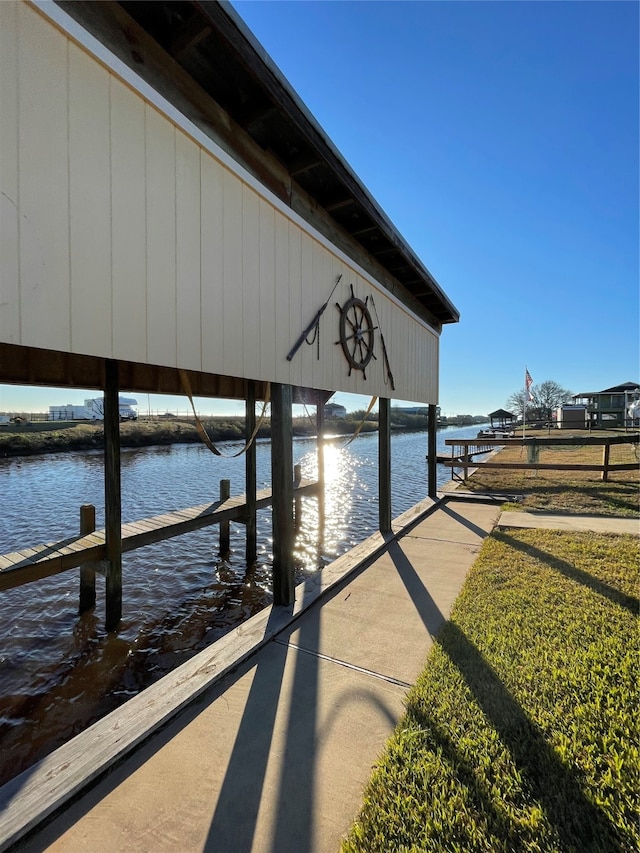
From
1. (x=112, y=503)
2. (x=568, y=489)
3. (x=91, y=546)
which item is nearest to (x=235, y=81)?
(x=112, y=503)

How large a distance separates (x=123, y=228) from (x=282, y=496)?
250 cm

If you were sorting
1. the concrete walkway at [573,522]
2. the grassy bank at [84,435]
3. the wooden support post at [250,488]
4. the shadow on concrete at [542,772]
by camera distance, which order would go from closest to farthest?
the shadow on concrete at [542,772] → the concrete walkway at [573,522] → the wooden support post at [250,488] → the grassy bank at [84,435]

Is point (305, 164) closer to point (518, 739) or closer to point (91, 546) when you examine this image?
point (518, 739)

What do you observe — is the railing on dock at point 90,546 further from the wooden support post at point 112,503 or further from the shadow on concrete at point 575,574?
the shadow on concrete at point 575,574

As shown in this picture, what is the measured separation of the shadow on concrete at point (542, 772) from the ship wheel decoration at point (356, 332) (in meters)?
3.53

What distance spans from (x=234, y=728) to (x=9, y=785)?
3.37ft

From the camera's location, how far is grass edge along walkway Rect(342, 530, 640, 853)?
1.58 m

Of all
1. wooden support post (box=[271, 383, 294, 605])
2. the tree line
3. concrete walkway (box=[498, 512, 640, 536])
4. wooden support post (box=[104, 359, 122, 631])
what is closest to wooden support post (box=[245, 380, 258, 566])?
wooden support post (box=[104, 359, 122, 631])

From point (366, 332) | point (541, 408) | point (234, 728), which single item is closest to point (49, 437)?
point (366, 332)

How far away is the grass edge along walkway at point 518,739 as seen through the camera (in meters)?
1.58

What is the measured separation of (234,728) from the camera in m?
2.24

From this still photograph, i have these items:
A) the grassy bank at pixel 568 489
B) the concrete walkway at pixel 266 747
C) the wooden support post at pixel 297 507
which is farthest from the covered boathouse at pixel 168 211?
the grassy bank at pixel 568 489

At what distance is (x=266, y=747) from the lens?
2.09 m

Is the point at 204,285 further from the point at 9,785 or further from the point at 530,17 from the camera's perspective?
the point at 530,17
